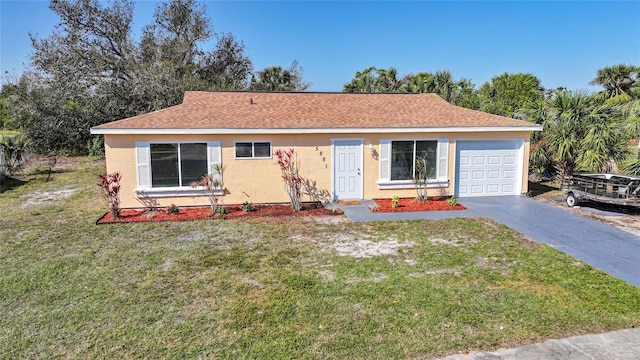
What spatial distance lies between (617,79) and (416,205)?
909 inches

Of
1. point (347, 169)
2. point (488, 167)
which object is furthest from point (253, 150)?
point (488, 167)

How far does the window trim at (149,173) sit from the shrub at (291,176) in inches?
75.1

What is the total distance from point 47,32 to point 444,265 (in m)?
28.3

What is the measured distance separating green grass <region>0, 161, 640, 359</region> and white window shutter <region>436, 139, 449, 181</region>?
384 cm

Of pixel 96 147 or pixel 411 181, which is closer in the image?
pixel 411 181

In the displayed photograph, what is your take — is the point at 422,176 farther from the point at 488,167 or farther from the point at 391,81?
the point at 391,81

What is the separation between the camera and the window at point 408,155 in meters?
13.1

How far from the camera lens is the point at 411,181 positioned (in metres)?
13.2

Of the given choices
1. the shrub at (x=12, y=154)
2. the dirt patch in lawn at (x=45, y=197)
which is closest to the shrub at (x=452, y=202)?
the dirt patch in lawn at (x=45, y=197)

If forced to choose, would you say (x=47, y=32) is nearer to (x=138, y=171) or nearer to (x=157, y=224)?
(x=138, y=171)

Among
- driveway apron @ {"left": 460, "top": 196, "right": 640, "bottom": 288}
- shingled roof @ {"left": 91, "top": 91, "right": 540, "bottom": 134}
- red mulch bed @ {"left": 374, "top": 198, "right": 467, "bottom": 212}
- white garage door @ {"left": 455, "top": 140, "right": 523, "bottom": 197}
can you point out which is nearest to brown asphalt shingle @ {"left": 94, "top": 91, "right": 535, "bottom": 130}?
shingled roof @ {"left": 91, "top": 91, "right": 540, "bottom": 134}

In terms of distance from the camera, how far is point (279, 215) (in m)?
11.5

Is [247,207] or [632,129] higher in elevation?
[632,129]

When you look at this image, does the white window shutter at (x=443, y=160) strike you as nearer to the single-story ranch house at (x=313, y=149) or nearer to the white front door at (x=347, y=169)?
the single-story ranch house at (x=313, y=149)
